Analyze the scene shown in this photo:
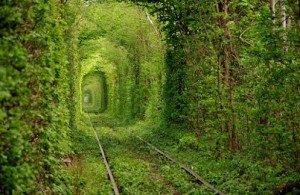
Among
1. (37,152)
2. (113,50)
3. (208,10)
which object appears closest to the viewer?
(37,152)

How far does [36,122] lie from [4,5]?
2.56m

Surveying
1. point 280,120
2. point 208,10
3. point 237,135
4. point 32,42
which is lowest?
Result: point 237,135

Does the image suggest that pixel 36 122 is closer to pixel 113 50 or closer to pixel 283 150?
pixel 283 150

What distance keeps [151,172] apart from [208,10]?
6455 millimetres

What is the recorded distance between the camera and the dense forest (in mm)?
5941

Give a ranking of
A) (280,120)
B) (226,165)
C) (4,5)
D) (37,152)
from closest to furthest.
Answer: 1. (4,5)
2. (37,152)
3. (280,120)
4. (226,165)

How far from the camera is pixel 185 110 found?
21188 mm

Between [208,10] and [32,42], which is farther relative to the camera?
[208,10]

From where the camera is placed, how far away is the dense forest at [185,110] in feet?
19.5

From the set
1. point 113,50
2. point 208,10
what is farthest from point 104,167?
point 113,50

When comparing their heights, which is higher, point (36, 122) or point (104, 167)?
point (36, 122)

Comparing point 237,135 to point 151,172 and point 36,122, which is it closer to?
point 151,172

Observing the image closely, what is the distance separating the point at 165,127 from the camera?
25.6 metres

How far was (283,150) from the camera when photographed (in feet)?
33.2
